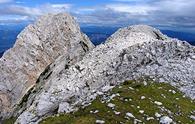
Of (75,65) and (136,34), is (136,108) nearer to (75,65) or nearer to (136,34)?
(75,65)

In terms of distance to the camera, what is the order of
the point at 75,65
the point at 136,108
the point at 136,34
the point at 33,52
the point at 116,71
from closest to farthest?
the point at 136,108, the point at 116,71, the point at 75,65, the point at 136,34, the point at 33,52

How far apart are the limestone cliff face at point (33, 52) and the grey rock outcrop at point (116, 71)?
88.7 feet

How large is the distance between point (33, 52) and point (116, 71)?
40.2m

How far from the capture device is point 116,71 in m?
60.5

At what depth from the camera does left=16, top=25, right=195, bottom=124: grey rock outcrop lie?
172 ft

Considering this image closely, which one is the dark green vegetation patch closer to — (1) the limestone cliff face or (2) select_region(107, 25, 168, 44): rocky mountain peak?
Answer: (2) select_region(107, 25, 168, 44): rocky mountain peak

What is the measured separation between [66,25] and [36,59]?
9958 millimetres

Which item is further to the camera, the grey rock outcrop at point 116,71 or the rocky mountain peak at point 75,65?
the rocky mountain peak at point 75,65

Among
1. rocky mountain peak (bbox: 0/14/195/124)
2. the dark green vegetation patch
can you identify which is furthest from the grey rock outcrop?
the dark green vegetation patch

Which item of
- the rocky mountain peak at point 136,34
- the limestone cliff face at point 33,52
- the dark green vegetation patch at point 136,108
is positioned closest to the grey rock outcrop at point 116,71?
the rocky mountain peak at point 136,34

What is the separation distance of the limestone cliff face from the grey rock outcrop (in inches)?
1064

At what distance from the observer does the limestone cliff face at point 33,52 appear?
312 feet

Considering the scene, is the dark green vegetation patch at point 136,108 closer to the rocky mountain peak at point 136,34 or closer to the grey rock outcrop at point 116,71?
the grey rock outcrop at point 116,71

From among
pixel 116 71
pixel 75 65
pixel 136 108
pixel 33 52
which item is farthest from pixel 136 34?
pixel 136 108
